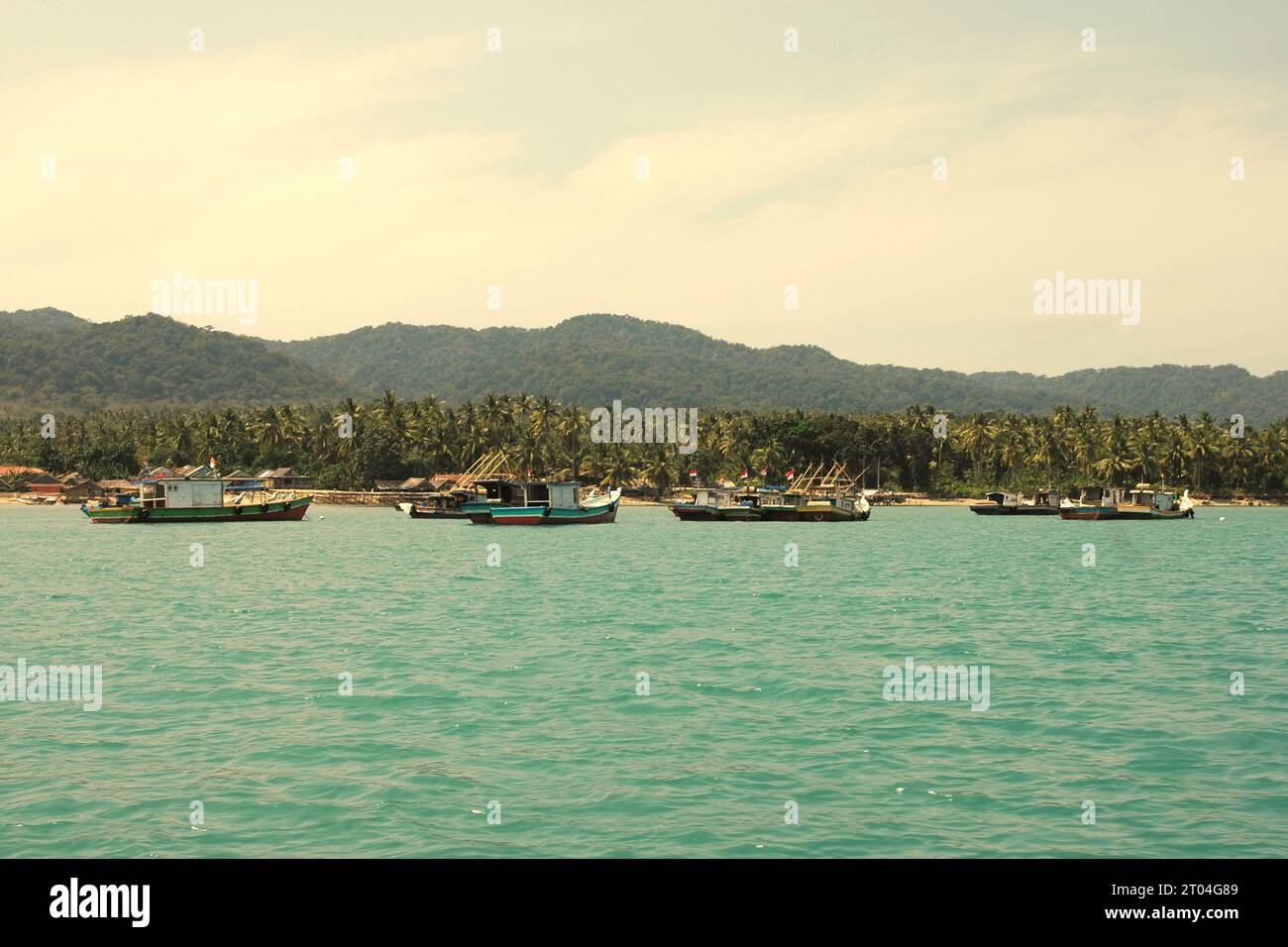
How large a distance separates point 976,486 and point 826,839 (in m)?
181

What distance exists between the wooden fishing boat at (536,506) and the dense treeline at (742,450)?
5760 centimetres

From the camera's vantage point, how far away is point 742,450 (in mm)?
190000

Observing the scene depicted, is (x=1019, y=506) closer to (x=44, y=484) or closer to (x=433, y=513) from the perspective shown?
(x=433, y=513)

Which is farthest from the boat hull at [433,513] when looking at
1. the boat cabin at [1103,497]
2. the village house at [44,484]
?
the village house at [44,484]

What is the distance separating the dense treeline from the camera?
182 meters

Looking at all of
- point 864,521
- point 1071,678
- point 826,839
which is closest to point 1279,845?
point 826,839

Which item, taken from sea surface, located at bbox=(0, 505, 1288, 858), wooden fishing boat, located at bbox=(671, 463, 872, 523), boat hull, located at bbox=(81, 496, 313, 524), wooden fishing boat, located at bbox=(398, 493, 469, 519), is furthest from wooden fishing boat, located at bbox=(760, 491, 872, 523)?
sea surface, located at bbox=(0, 505, 1288, 858)

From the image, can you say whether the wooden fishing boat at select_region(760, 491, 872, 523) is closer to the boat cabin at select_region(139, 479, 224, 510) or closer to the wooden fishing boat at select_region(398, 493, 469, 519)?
the wooden fishing boat at select_region(398, 493, 469, 519)

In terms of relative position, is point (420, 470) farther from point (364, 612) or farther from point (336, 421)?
point (364, 612)

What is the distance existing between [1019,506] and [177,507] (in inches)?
4079

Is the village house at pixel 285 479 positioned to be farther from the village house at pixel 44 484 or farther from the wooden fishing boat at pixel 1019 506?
the wooden fishing boat at pixel 1019 506

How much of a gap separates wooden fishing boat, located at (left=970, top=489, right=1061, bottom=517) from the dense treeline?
2329cm

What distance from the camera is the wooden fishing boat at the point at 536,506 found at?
11044 cm

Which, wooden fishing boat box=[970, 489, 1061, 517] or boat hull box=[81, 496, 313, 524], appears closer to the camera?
boat hull box=[81, 496, 313, 524]
